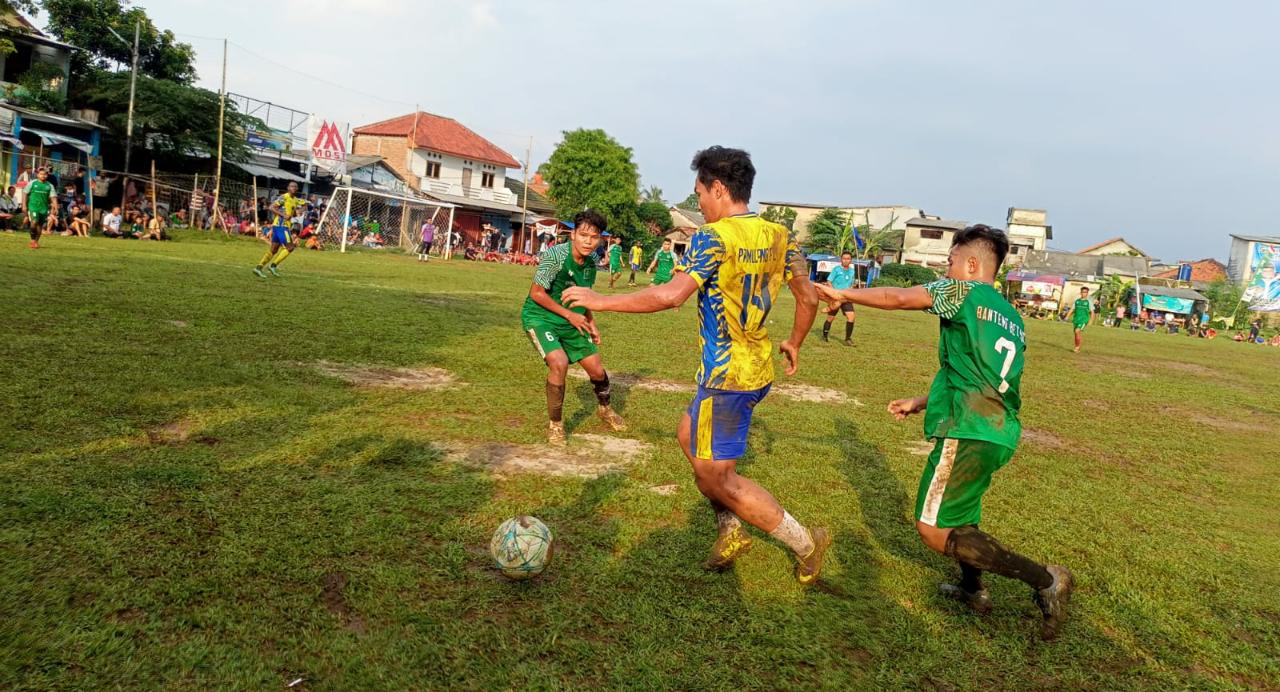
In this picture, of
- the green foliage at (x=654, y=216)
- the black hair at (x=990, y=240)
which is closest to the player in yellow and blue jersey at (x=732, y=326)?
the black hair at (x=990, y=240)

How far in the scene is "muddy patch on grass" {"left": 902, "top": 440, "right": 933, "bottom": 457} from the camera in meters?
7.97

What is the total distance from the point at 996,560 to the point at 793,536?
1.00 metres

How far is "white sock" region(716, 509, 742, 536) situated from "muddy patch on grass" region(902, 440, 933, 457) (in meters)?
4.07

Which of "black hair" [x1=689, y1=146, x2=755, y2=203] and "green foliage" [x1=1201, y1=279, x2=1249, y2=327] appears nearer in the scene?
"black hair" [x1=689, y1=146, x2=755, y2=203]

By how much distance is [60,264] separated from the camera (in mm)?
15312

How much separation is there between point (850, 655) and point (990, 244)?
226 centimetres

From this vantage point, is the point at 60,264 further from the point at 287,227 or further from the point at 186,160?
the point at 186,160

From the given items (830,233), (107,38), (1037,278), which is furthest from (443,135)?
A: (1037,278)

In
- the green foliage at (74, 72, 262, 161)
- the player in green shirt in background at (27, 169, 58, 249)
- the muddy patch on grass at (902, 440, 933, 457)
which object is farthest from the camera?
the green foliage at (74, 72, 262, 161)

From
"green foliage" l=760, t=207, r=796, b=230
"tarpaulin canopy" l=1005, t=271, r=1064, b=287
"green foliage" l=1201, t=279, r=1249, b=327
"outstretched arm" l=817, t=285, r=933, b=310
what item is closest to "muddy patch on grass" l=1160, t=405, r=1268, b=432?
"outstretched arm" l=817, t=285, r=933, b=310

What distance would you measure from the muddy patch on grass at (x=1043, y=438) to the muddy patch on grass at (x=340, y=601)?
8.02m

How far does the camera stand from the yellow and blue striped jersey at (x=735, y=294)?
13.0ft

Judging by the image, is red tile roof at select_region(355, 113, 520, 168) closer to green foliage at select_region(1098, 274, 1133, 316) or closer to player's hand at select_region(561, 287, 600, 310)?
green foliage at select_region(1098, 274, 1133, 316)

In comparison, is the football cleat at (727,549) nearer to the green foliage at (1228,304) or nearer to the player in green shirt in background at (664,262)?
the player in green shirt in background at (664,262)
